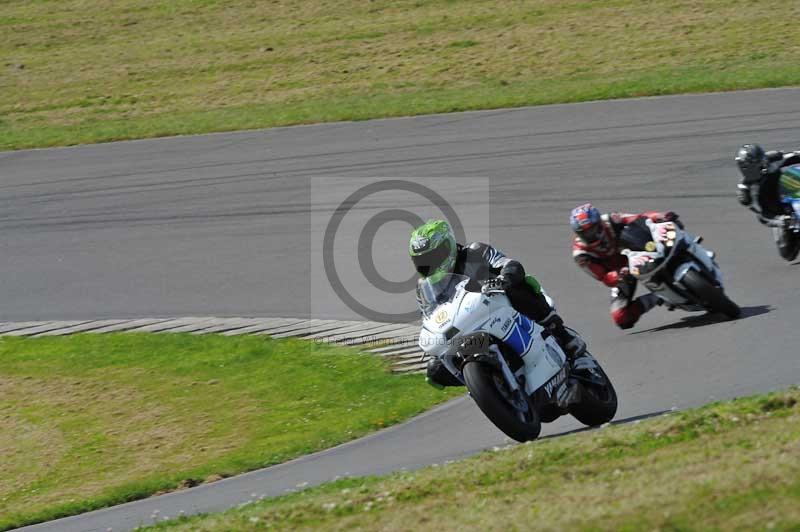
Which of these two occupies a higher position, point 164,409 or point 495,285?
point 495,285

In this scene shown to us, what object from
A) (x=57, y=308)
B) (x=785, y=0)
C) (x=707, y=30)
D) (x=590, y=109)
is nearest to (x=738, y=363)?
(x=57, y=308)

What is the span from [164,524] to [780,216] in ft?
28.1

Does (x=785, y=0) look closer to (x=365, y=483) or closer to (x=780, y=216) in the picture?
(x=780, y=216)

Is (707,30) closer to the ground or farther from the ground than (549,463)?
farther from the ground

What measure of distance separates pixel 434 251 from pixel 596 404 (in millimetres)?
1707

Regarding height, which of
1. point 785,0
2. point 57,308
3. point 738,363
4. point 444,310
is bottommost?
point 57,308

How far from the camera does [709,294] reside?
12578 mm

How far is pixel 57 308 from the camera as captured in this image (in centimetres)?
1766

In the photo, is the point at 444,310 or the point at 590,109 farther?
the point at 590,109

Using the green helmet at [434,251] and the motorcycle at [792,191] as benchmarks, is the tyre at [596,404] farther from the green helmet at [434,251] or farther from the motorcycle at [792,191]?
the motorcycle at [792,191]

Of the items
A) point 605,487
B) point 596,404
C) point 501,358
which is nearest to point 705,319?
point 596,404

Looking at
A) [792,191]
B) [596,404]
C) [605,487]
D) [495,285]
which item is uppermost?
[495,285]

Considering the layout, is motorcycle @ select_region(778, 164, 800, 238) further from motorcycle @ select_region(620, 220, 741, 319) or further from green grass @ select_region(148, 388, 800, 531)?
green grass @ select_region(148, 388, 800, 531)

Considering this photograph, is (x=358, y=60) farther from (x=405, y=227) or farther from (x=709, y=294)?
(x=709, y=294)
